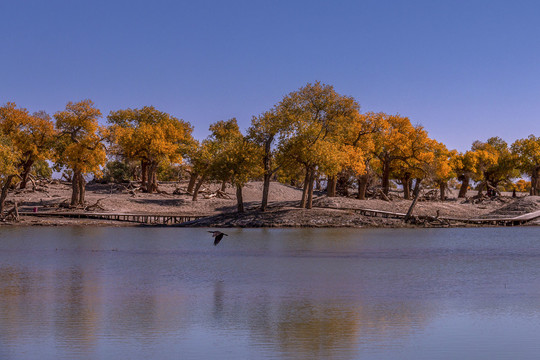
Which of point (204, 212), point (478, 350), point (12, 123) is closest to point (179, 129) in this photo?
point (204, 212)

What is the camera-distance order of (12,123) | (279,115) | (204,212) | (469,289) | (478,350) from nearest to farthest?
(478,350) → (469,289) → (279,115) → (12,123) → (204,212)

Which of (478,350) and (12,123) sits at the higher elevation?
(12,123)

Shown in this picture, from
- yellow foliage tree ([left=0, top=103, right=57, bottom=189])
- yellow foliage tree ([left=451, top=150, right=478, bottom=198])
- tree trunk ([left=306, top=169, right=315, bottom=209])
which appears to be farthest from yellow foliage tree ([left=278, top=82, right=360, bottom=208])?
yellow foliage tree ([left=451, top=150, right=478, bottom=198])

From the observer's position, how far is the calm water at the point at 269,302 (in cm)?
1409

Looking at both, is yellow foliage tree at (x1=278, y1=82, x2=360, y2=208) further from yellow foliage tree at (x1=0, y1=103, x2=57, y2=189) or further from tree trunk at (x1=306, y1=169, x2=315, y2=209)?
yellow foliage tree at (x1=0, y1=103, x2=57, y2=189)

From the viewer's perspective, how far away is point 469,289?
76.2 ft

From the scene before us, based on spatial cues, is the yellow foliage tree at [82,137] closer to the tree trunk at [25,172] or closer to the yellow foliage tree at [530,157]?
the tree trunk at [25,172]

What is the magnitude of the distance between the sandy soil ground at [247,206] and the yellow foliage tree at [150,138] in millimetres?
5146

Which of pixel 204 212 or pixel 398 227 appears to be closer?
pixel 398 227

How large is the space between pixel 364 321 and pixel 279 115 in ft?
149

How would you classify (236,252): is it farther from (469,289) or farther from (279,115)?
(279,115)

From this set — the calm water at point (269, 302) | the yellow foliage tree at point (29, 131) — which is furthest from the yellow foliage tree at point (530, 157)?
the yellow foliage tree at point (29, 131)

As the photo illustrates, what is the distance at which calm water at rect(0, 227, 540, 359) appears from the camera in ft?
46.2

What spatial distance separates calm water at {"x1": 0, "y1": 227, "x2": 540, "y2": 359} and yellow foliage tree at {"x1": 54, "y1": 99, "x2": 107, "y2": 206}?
75.3ft
